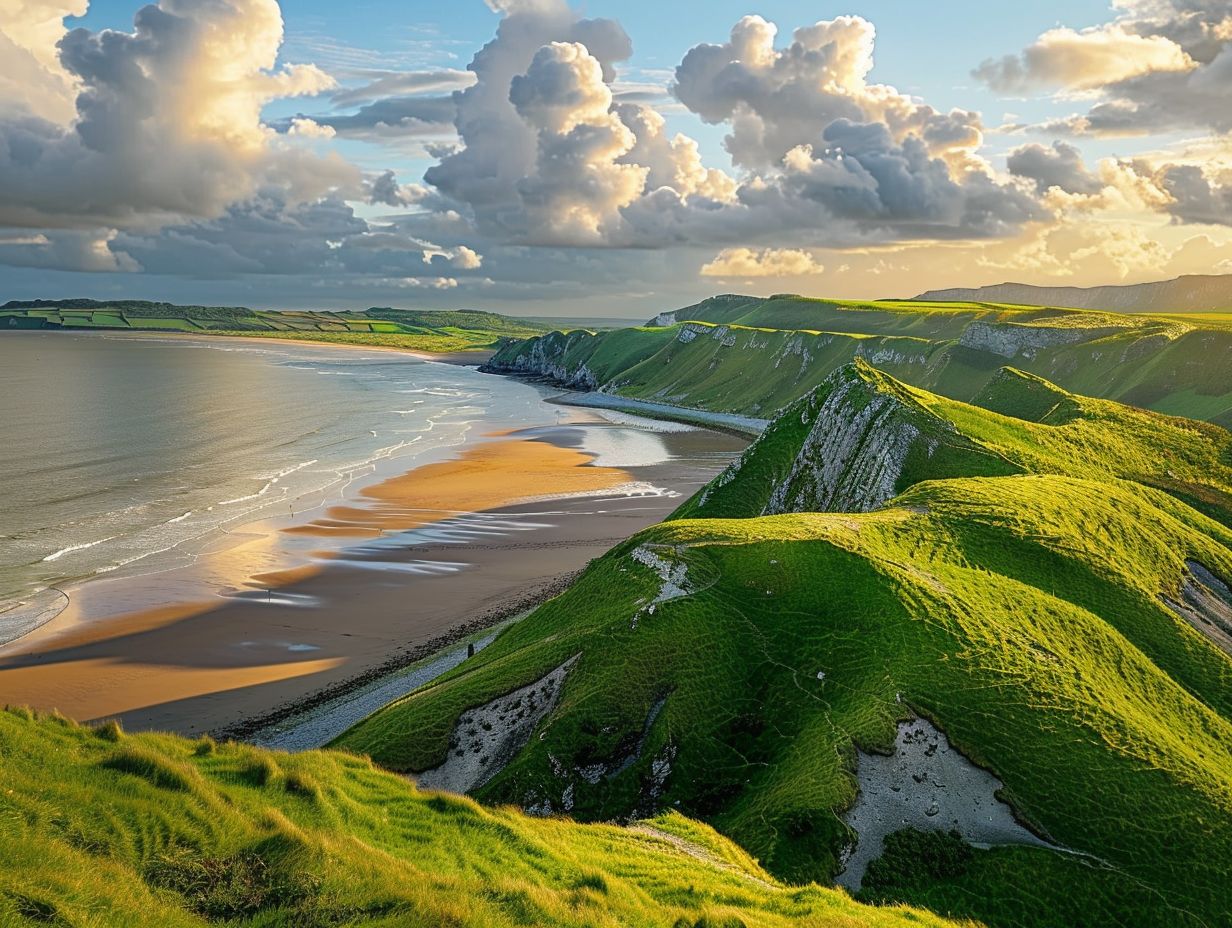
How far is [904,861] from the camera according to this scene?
921 inches

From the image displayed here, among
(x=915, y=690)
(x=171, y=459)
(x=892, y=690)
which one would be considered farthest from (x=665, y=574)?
(x=171, y=459)

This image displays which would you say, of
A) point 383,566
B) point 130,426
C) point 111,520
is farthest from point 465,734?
point 130,426

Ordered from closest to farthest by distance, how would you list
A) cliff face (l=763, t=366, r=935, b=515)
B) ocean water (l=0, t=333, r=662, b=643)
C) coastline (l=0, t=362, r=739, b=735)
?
coastline (l=0, t=362, r=739, b=735) → cliff face (l=763, t=366, r=935, b=515) → ocean water (l=0, t=333, r=662, b=643)

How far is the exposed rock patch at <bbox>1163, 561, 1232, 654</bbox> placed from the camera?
1436 inches

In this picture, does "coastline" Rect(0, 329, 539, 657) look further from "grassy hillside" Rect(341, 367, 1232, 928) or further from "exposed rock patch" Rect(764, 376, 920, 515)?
"exposed rock patch" Rect(764, 376, 920, 515)

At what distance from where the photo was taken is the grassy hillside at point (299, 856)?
1336 cm

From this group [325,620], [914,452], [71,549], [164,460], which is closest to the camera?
[325,620]

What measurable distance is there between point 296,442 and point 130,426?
3254 centimetres

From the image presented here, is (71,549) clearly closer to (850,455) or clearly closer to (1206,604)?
(850,455)

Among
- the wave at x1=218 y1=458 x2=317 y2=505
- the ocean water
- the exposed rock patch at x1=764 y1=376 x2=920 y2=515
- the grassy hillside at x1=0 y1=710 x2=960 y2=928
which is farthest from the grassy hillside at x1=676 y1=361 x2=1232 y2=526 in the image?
the wave at x1=218 y1=458 x2=317 y2=505

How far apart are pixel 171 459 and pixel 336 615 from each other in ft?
228

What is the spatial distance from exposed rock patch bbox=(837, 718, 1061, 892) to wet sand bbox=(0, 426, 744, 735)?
30953 mm

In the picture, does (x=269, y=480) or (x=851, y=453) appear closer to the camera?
(x=851, y=453)

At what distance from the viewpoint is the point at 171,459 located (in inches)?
4328
